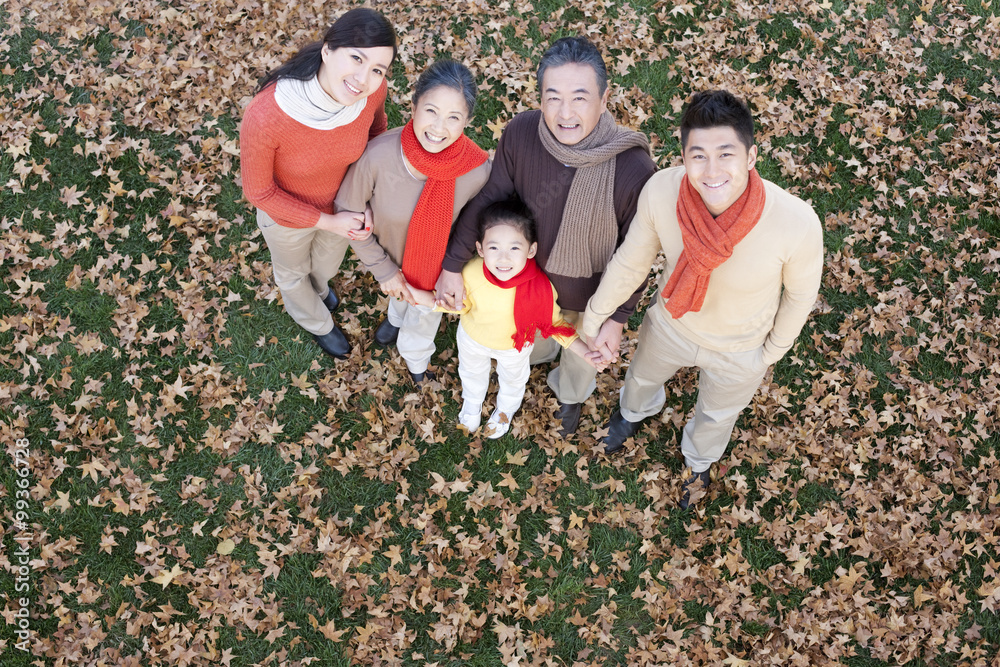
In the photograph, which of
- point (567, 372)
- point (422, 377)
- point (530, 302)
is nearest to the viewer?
point (530, 302)

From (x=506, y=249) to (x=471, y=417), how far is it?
1.90m

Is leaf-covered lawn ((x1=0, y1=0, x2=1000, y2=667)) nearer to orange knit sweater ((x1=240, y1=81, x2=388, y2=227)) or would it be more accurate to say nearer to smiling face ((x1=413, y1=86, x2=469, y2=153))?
orange knit sweater ((x1=240, y1=81, x2=388, y2=227))

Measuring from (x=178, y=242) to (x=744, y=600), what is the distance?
5589mm

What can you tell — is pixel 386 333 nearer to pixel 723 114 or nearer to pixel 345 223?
pixel 345 223

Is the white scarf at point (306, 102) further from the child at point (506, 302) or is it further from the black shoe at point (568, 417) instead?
the black shoe at point (568, 417)

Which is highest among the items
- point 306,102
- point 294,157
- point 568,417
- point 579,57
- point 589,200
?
point 579,57

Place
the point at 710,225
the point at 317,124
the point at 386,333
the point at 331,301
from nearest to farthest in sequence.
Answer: the point at 710,225 → the point at 317,124 → the point at 386,333 → the point at 331,301

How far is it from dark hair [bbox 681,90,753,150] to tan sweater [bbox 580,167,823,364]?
1.01 feet

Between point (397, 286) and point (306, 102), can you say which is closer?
point (306, 102)

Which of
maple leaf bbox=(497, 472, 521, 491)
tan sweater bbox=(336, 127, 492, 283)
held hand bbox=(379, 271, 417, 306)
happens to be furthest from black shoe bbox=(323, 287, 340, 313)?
maple leaf bbox=(497, 472, 521, 491)

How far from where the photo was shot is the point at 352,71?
3.47 metres

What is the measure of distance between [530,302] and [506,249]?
43 centimetres

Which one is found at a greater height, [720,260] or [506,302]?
[720,260]

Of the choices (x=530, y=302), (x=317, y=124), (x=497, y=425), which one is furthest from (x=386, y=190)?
(x=497, y=425)
